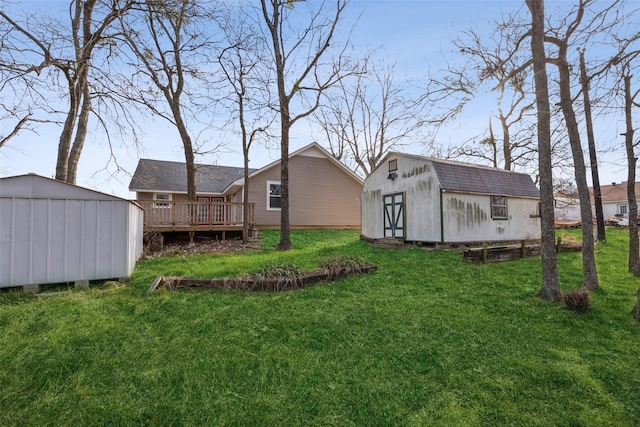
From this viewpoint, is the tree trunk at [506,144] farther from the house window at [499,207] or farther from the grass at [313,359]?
the grass at [313,359]

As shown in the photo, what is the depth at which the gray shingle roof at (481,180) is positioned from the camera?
10461 millimetres

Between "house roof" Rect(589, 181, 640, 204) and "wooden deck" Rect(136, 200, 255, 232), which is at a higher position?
"house roof" Rect(589, 181, 640, 204)

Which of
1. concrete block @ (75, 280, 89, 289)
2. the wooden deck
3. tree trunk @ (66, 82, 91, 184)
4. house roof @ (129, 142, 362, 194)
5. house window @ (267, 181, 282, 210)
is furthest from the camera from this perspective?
house roof @ (129, 142, 362, 194)

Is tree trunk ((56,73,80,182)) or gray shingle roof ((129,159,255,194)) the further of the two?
gray shingle roof ((129,159,255,194))

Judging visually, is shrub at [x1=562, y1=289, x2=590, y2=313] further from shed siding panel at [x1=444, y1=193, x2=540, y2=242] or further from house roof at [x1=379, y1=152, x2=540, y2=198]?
house roof at [x1=379, y1=152, x2=540, y2=198]

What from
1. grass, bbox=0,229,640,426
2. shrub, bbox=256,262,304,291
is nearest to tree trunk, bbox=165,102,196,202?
grass, bbox=0,229,640,426

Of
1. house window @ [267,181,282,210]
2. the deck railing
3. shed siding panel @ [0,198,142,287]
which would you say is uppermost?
house window @ [267,181,282,210]

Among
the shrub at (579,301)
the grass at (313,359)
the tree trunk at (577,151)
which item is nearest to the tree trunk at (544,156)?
the shrub at (579,301)

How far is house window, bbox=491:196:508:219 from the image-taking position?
11370mm

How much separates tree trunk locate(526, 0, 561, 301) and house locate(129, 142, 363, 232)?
411 inches

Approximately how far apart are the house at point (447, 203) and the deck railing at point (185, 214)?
5.99 metres

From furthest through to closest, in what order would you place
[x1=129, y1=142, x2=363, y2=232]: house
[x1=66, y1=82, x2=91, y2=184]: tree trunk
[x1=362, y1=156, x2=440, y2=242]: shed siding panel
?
[x1=129, y1=142, x2=363, y2=232]: house, [x1=362, y1=156, x2=440, y2=242]: shed siding panel, [x1=66, y1=82, x2=91, y2=184]: tree trunk

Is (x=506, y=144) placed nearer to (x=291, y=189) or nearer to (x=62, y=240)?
(x=291, y=189)

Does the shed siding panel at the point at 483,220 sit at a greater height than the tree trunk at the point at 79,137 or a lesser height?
lesser
